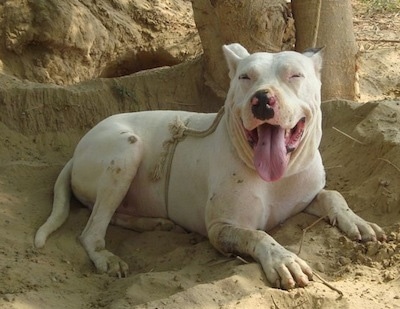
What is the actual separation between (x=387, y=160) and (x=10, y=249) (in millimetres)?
2583

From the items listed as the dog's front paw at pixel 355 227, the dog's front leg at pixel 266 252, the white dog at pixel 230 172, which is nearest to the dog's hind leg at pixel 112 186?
the white dog at pixel 230 172

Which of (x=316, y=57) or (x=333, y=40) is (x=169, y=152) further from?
(x=333, y=40)

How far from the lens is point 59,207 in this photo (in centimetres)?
554


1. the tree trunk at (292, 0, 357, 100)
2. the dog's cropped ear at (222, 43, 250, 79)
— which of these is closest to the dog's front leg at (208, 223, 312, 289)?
the dog's cropped ear at (222, 43, 250, 79)

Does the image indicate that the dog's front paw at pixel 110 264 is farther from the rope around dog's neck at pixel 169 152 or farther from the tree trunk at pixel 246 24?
the tree trunk at pixel 246 24

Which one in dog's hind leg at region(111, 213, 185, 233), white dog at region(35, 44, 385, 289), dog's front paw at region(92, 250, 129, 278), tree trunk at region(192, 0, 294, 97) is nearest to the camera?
white dog at region(35, 44, 385, 289)

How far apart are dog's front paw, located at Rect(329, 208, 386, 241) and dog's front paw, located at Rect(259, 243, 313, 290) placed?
0.57 m

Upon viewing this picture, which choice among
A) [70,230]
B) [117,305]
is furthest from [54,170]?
[117,305]

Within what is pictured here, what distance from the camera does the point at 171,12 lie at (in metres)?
8.88

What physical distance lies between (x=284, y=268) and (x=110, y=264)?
4.38 ft

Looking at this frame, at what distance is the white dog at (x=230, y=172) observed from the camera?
4484 millimetres

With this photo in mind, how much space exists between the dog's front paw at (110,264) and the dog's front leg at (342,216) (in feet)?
4.16

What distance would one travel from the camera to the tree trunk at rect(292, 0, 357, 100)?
6477mm

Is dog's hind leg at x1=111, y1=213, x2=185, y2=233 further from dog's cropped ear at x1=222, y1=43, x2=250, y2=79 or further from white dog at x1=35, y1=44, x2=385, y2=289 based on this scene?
dog's cropped ear at x1=222, y1=43, x2=250, y2=79
